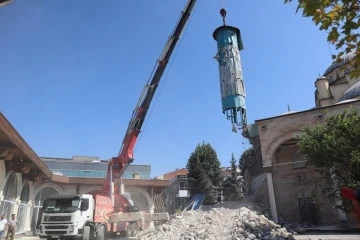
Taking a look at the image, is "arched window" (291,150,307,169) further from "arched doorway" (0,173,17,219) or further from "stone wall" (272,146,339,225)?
"arched doorway" (0,173,17,219)

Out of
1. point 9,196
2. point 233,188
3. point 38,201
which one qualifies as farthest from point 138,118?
point 233,188

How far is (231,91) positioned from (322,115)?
20.8 feet

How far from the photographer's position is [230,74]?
1808cm

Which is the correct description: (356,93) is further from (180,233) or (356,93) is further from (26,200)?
(26,200)

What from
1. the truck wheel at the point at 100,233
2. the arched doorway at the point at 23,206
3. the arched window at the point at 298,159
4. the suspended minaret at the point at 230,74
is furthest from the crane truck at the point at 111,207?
the arched window at the point at 298,159

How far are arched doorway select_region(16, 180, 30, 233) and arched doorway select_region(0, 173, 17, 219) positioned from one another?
4.75 feet

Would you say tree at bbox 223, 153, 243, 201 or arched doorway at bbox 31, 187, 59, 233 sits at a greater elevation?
tree at bbox 223, 153, 243, 201

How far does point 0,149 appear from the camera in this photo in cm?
1352

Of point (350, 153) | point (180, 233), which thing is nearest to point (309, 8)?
point (350, 153)

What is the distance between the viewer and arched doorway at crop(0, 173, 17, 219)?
49.9 ft

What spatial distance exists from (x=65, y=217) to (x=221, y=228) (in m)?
7.01

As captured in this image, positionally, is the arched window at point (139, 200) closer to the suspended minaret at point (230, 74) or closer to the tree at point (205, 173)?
the tree at point (205, 173)

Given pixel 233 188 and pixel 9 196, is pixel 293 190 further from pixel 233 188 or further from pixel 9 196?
pixel 9 196

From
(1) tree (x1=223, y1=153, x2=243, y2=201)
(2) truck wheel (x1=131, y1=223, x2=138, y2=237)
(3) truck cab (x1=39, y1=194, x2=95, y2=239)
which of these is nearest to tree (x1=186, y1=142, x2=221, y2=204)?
(1) tree (x1=223, y1=153, x2=243, y2=201)
